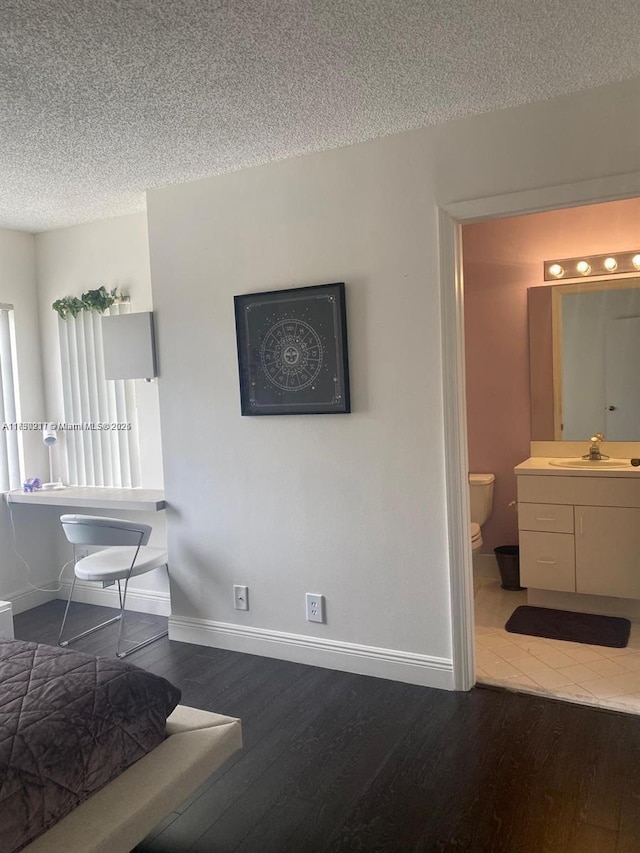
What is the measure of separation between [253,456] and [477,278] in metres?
1.99

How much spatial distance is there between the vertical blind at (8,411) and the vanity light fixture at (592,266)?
11.0 ft

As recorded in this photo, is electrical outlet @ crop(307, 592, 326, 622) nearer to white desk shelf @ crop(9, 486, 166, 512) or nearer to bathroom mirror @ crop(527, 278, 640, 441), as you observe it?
white desk shelf @ crop(9, 486, 166, 512)

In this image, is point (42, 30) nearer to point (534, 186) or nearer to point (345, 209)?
point (345, 209)

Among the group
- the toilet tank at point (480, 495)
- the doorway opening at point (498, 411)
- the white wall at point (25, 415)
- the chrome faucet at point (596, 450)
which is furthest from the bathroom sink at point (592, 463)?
the white wall at point (25, 415)

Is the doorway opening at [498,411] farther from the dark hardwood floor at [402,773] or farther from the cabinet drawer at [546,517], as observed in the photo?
the cabinet drawer at [546,517]

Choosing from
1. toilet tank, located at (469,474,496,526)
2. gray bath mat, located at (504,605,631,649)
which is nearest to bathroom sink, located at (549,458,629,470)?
toilet tank, located at (469,474,496,526)

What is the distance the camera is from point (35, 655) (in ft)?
6.85

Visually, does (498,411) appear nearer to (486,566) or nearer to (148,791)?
(486,566)

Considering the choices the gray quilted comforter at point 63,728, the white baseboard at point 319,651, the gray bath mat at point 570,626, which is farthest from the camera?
the gray bath mat at point 570,626

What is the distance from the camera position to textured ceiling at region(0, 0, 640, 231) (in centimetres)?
184

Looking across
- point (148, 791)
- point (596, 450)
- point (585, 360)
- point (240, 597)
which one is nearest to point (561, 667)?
point (596, 450)

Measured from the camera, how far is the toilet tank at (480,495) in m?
4.15

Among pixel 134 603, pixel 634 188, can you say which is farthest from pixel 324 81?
pixel 134 603

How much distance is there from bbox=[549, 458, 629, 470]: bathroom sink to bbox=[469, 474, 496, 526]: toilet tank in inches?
17.7
